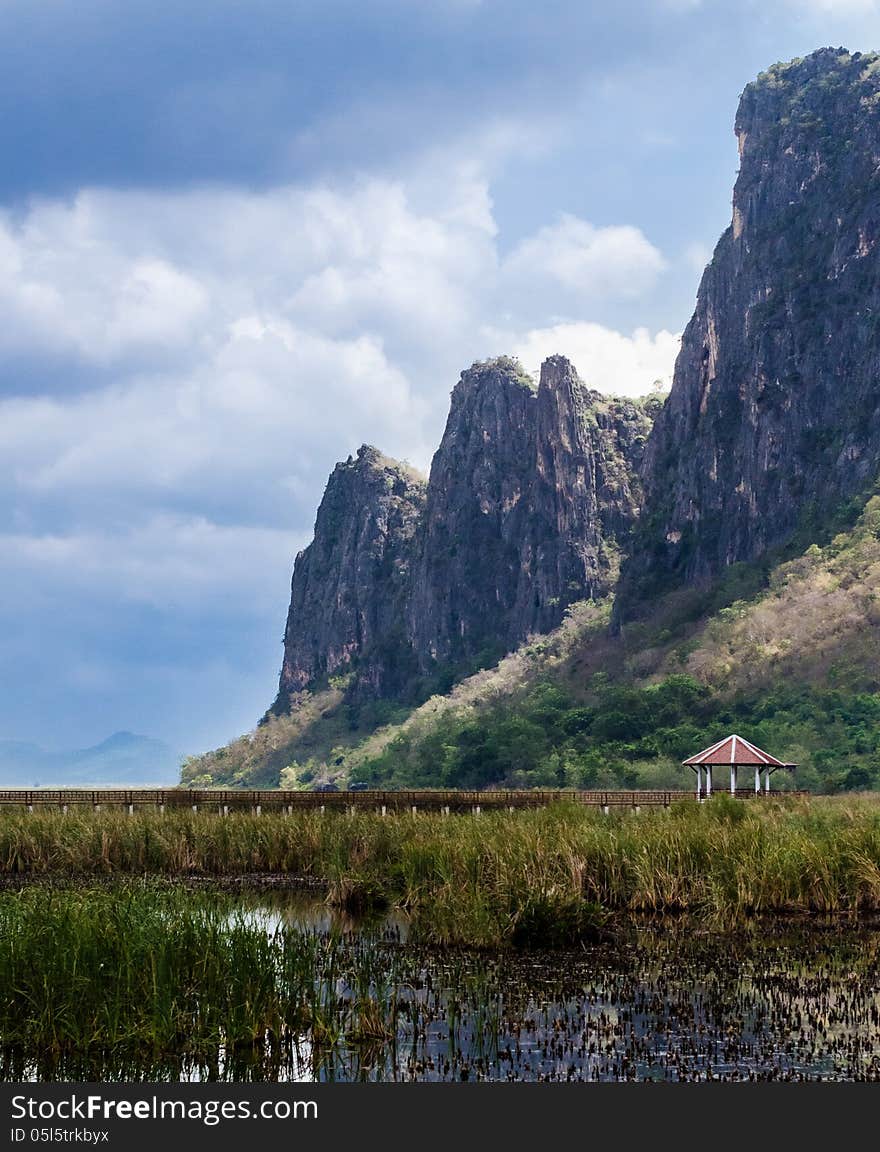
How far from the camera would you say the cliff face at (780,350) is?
128m

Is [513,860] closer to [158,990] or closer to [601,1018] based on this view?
[601,1018]

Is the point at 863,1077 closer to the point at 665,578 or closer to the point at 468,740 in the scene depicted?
the point at 468,740

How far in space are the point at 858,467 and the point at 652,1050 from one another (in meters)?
113

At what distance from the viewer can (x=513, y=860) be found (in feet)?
70.3

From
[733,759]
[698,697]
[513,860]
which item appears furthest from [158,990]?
[698,697]

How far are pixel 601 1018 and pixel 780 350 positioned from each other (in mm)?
130416

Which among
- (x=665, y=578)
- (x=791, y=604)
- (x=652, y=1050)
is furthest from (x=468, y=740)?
(x=652, y=1050)

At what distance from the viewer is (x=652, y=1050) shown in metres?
13.4

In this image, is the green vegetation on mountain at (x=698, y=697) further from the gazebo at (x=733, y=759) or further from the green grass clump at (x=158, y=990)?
the green grass clump at (x=158, y=990)

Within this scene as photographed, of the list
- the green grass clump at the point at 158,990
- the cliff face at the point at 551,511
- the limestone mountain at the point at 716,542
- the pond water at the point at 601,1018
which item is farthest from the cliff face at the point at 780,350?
the green grass clump at the point at 158,990

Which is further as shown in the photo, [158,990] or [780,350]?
[780,350]

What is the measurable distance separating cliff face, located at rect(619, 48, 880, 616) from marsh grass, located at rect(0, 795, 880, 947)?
9623 cm

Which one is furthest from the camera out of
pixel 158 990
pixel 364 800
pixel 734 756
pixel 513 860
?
pixel 364 800

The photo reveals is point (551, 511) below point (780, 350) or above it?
below
